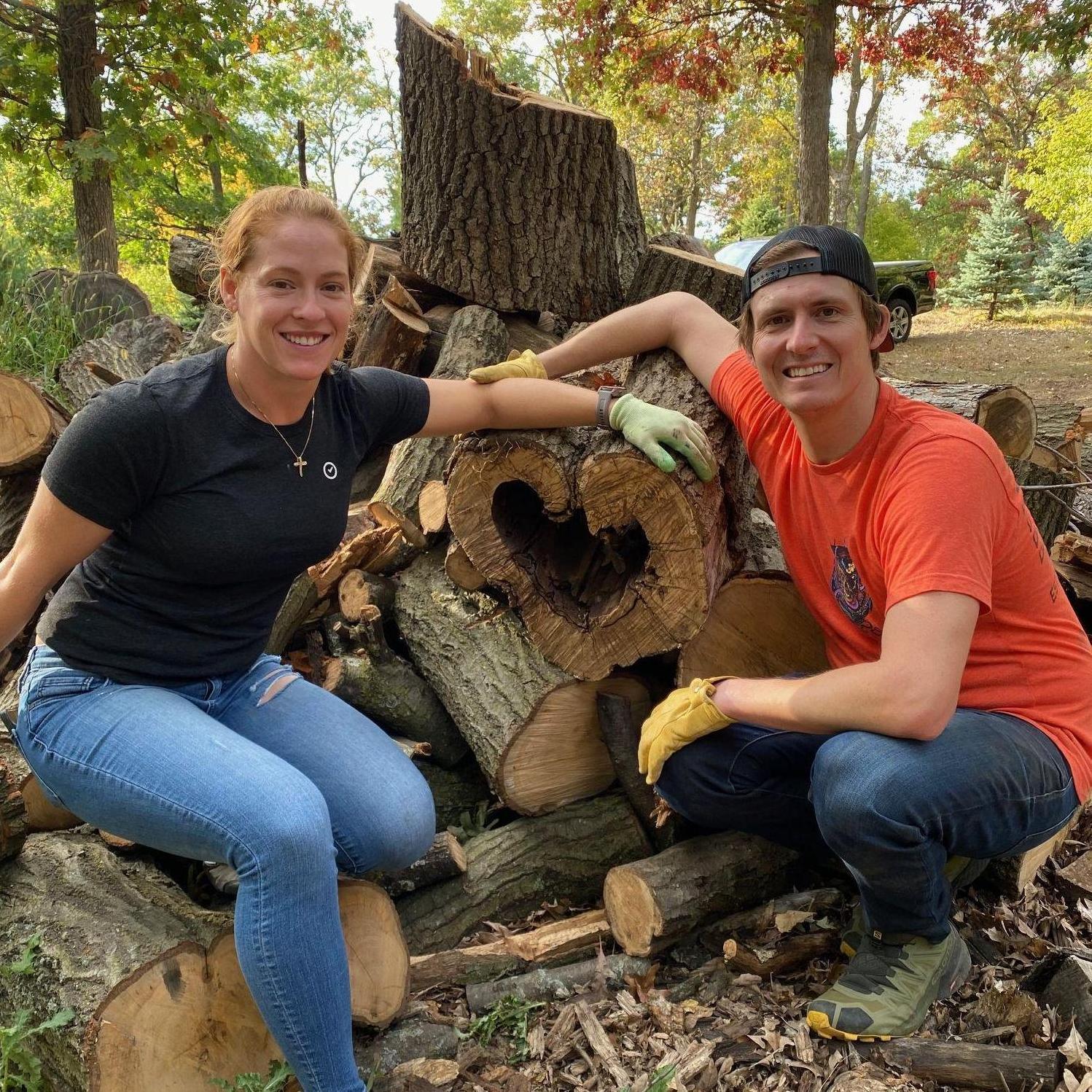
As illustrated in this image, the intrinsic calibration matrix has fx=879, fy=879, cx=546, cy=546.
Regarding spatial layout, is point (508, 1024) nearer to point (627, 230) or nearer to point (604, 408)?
point (604, 408)

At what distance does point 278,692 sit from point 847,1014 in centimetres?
145

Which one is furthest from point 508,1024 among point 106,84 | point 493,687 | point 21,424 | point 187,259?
point 106,84

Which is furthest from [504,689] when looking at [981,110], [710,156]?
[981,110]

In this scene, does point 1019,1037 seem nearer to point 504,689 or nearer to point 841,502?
point 841,502

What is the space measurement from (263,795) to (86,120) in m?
7.76

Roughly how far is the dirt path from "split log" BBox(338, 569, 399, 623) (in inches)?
267

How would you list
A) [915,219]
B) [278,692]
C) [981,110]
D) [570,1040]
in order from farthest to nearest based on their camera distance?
[915,219]
[981,110]
[278,692]
[570,1040]

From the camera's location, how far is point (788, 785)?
2133 mm

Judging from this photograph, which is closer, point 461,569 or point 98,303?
point 461,569

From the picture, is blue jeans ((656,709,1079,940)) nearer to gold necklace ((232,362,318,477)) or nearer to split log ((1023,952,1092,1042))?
split log ((1023,952,1092,1042))

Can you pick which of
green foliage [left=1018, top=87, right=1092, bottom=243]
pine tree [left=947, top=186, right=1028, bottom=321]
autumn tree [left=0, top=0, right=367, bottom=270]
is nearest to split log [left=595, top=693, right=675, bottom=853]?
autumn tree [left=0, top=0, right=367, bottom=270]

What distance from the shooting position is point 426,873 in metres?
2.29

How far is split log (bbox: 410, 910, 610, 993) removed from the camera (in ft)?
6.91

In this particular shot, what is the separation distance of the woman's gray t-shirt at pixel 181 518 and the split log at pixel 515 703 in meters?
0.68
